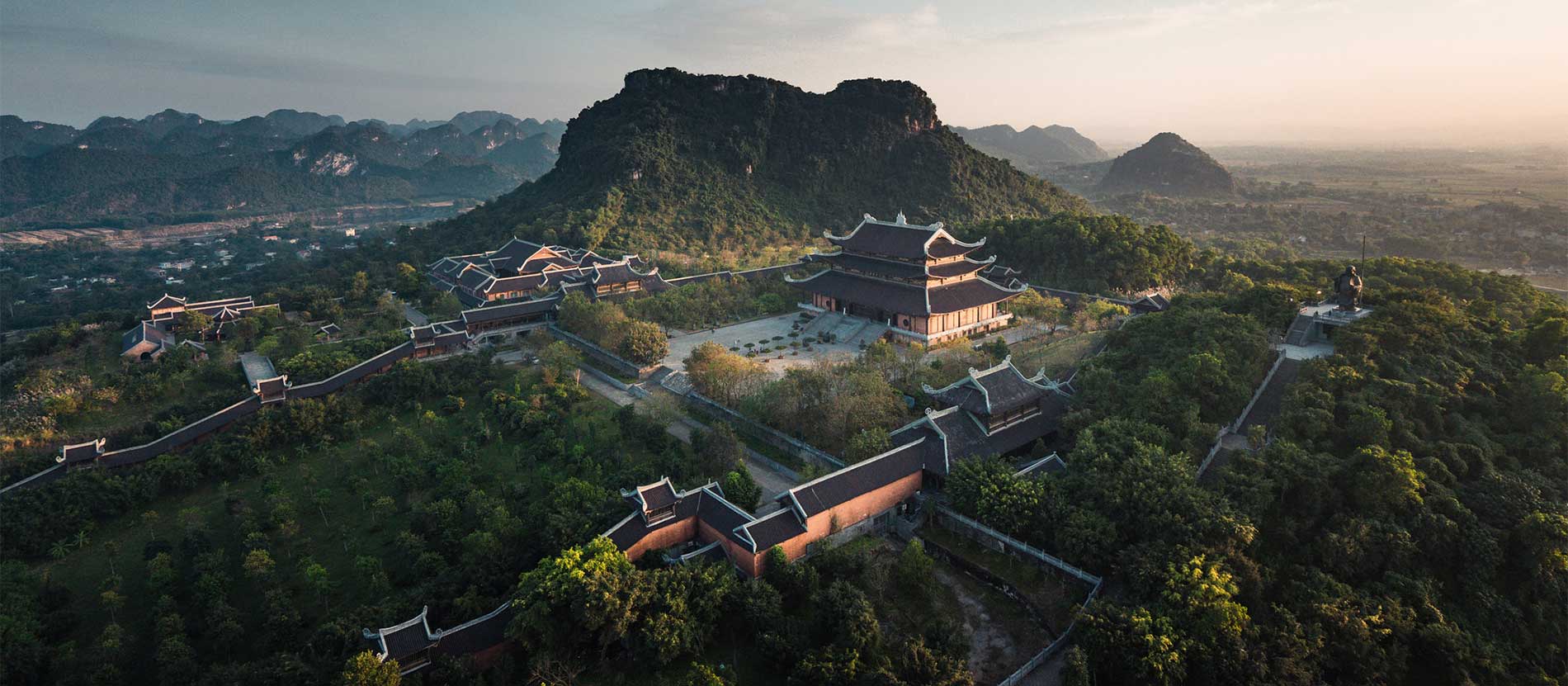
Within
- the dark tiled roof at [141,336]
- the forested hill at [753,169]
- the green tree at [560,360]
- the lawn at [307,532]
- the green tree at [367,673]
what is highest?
the forested hill at [753,169]

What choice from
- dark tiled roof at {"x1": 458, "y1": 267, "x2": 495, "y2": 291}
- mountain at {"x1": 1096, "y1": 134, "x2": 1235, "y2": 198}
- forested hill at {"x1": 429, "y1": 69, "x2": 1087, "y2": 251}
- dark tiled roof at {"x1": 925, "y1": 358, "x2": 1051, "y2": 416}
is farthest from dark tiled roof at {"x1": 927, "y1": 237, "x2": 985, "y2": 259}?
mountain at {"x1": 1096, "y1": 134, "x2": 1235, "y2": 198}

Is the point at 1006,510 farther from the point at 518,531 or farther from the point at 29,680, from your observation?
the point at 29,680

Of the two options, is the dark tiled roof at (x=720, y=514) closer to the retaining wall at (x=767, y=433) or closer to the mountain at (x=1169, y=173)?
the retaining wall at (x=767, y=433)

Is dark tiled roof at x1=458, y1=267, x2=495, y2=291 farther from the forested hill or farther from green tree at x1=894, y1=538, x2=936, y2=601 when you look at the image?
green tree at x1=894, y1=538, x2=936, y2=601

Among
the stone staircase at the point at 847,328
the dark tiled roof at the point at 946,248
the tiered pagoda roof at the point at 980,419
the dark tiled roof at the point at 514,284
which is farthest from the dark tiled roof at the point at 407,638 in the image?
the dark tiled roof at the point at 514,284

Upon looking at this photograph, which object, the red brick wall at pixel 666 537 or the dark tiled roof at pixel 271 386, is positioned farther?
the dark tiled roof at pixel 271 386

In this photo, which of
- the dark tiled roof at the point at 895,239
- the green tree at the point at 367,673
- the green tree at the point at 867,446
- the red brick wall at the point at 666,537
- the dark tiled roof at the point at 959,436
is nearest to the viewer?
the green tree at the point at 367,673

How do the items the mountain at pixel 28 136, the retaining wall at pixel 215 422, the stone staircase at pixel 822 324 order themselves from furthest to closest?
the mountain at pixel 28 136
the stone staircase at pixel 822 324
the retaining wall at pixel 215 422
